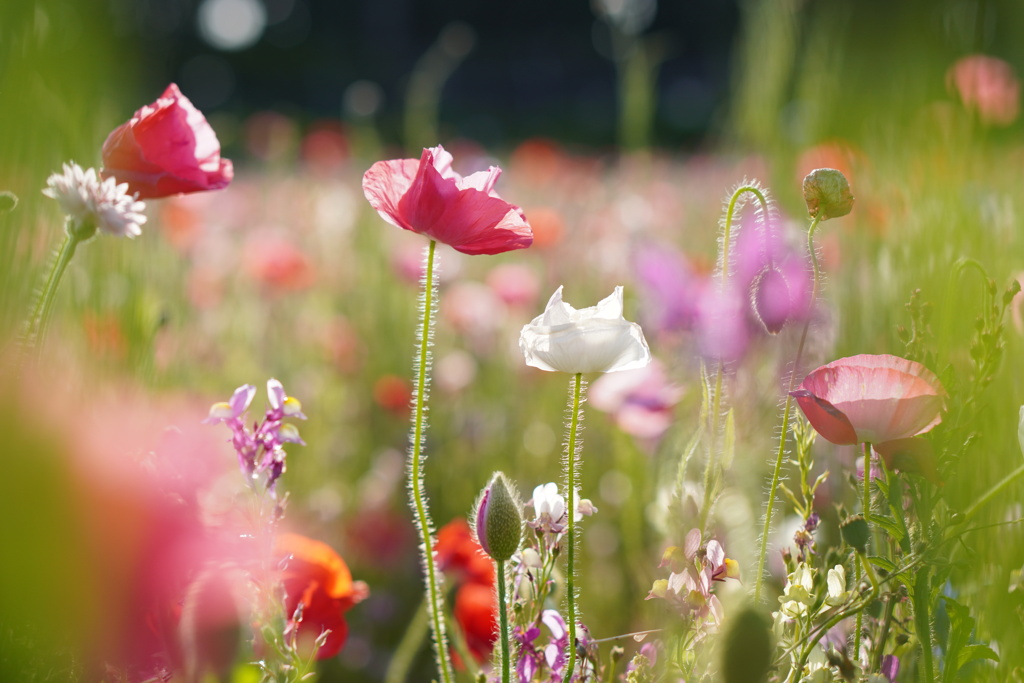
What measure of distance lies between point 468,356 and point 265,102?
1377 centimetres

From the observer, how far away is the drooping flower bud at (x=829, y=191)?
58 cm

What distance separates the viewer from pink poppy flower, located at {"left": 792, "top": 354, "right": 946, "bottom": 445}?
1.73 ft

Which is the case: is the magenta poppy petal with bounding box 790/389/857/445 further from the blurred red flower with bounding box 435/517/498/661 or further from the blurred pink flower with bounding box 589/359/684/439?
the blurred pink flower with bounding box 589/359/684/439

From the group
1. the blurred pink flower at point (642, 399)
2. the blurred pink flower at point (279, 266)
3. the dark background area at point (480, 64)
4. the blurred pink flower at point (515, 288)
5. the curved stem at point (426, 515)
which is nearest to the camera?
the curved stem at point (426, 515)

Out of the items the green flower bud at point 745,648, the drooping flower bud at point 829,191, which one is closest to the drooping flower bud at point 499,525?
the green flower bud at point 745,648

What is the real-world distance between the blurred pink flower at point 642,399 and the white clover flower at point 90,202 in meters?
0.78

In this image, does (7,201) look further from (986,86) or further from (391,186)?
(986,86)

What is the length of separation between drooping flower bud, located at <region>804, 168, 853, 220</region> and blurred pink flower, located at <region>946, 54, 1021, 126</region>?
0.37 meters

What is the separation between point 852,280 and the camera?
4.12 ft

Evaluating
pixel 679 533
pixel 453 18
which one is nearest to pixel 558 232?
pixel 679 533

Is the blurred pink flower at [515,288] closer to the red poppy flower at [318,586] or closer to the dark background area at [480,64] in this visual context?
the red poppy flower at [318,586]

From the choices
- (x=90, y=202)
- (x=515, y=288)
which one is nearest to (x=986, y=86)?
(x=515, y=288)

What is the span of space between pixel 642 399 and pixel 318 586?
0.71m

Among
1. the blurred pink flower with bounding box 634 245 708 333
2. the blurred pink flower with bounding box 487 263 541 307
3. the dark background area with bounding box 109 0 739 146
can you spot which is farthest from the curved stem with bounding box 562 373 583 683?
the dark background area with bounding box 109 0 739 146
